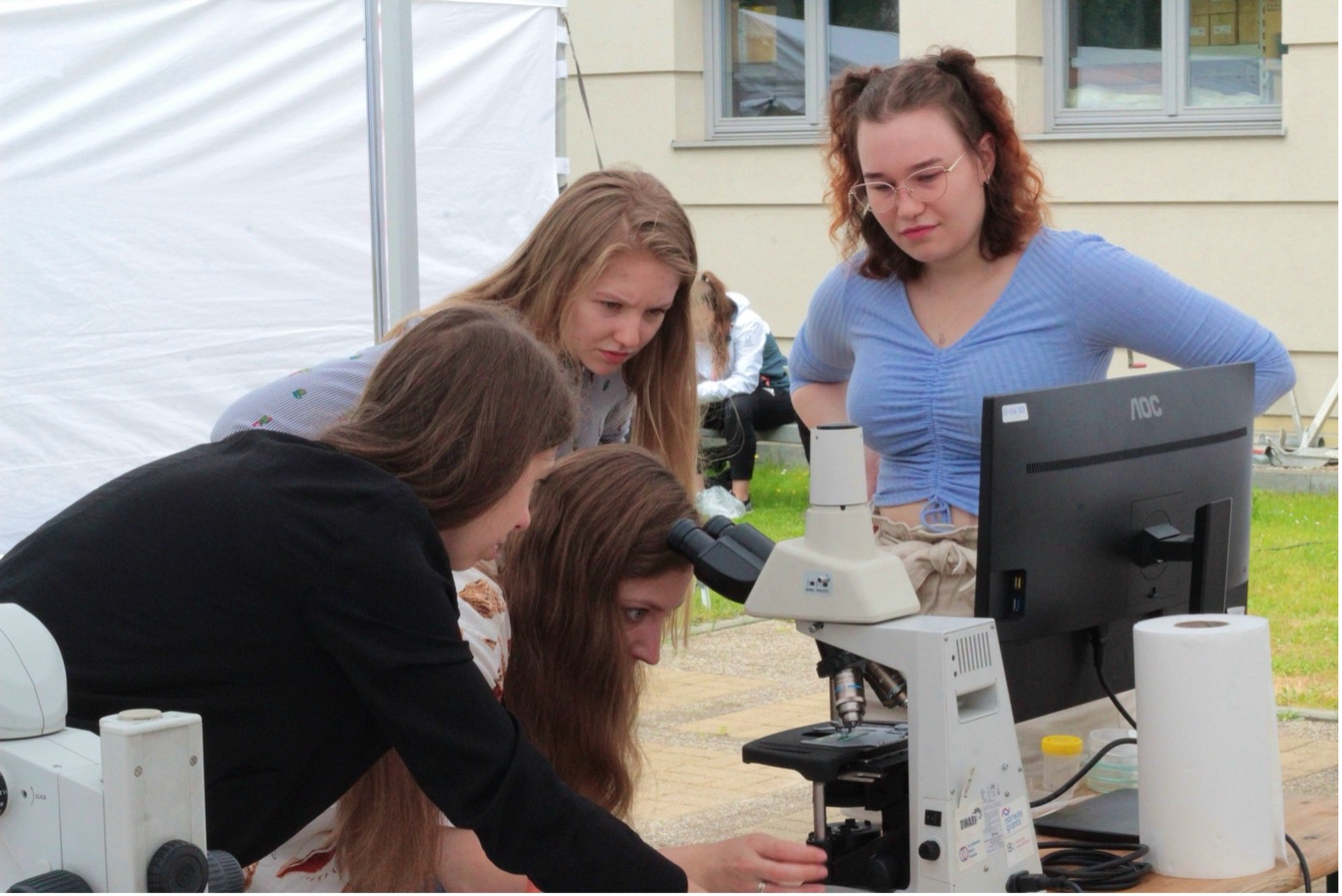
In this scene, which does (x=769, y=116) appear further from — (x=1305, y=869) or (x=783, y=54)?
(x=1305, y=869)

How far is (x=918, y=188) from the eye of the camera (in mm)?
2414

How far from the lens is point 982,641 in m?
1.61

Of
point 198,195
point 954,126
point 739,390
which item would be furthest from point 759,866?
point 739,390

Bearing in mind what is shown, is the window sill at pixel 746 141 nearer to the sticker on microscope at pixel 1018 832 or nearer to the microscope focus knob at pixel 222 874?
the sticker on microscope at pixel 1018 832

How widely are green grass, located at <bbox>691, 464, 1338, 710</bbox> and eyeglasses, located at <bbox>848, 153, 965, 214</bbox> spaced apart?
9.10 ft

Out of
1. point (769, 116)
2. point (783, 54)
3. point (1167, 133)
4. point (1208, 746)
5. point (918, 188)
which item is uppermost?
point (783, 54)

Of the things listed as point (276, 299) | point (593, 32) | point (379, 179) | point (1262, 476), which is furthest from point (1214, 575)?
point (593, 32)

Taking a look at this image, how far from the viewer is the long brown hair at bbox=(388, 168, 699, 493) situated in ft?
7.76

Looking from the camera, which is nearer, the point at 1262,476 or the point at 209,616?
the point at 209,616

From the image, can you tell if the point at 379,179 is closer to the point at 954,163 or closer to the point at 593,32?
the point at 954,163

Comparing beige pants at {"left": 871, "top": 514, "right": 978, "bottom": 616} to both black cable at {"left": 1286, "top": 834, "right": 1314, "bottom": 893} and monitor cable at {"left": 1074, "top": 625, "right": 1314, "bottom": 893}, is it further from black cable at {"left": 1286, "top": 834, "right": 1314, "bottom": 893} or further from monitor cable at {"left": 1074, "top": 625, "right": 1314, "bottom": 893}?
A: black cable at {"left": 1286, "top": 834, "right": 1314, "bottom": 893}

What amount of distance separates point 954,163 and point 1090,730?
32.9 inches

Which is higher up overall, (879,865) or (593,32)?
(593,32)

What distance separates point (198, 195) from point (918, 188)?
103 inches
